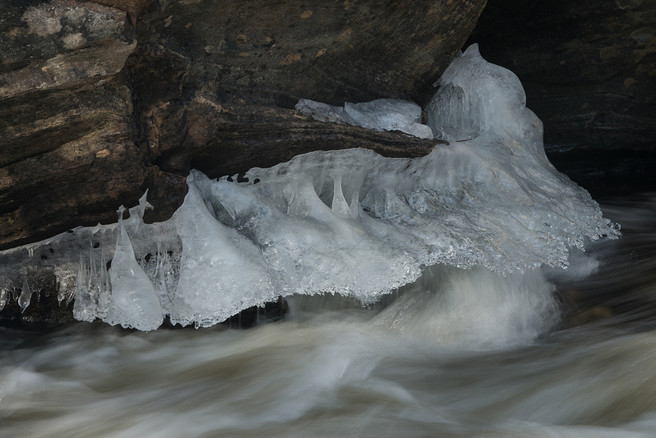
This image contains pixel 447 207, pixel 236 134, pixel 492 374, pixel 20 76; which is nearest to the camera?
pixel 20 76

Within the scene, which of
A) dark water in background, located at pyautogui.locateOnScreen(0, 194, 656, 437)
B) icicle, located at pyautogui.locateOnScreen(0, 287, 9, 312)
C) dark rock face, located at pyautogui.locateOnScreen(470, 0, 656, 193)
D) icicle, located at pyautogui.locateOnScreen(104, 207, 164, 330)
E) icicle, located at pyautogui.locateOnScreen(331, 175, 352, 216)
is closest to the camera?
dark water in background, located at pyautogui.locateOnScreen(0, 194, 656, 437)

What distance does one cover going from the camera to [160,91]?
10.5 feet

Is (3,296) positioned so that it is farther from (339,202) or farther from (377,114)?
(377,114)

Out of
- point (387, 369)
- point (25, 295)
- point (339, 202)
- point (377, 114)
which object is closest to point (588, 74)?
point (377, 114)

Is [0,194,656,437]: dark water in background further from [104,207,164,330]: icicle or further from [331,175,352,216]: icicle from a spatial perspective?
[331,175,352,216]: icicle

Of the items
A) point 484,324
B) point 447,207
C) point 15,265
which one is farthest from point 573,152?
point 15,265

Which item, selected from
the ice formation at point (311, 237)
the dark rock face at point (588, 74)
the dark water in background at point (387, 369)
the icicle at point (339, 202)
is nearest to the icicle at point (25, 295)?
the ice formation at point (311, 237)

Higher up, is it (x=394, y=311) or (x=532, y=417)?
(x=394, y=311)

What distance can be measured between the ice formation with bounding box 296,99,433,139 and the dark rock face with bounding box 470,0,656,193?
1.58m

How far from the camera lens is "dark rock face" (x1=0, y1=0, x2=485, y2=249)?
2.79 m

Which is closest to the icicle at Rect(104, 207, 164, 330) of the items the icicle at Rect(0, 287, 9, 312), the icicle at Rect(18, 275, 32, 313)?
the icicle at Rect(18, 275, 32, 313)

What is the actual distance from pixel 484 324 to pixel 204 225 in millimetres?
1448

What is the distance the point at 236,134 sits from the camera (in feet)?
11.5

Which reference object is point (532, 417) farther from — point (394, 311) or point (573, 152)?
point (573, 152)
